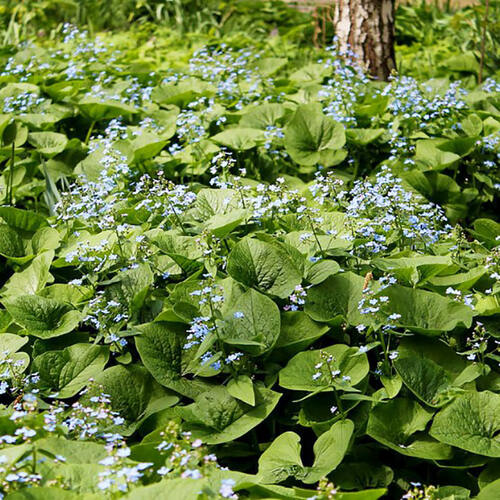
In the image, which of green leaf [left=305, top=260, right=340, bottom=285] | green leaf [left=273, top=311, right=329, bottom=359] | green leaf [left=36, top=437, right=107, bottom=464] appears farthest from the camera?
green leaf [left=305, top=260, right=340, bottom=285]

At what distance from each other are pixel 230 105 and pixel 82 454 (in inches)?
127

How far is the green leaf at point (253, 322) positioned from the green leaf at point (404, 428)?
450 millimetres

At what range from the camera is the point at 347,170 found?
4.54m

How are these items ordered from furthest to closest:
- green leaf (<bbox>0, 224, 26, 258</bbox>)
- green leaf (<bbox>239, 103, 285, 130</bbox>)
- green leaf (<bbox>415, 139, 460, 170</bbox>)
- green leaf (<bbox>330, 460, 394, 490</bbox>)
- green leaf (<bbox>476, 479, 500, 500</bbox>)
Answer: green leaf (<bbox>239, 103, 285, 130</bbox>) < green leaf (<bbox>415, 139, 460, 170</bbox>) < green leaf (<bbox>0, 224, 26, 258</bbox>) < green leaf (<bbox>330, 460, 394, 490</bbox>) < green leaf (<bbox>476, 479, 500, 500</bbox>)

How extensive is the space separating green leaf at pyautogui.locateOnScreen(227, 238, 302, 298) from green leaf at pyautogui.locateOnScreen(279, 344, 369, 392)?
308 mm

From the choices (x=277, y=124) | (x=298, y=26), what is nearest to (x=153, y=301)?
(x=277, y=124)

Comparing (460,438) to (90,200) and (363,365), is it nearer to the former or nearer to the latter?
(363,365)

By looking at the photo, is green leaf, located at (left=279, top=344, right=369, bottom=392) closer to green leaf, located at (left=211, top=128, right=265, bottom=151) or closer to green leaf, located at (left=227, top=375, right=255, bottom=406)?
green leaf, located at (left=227, top=375, right=255, bottom=406)

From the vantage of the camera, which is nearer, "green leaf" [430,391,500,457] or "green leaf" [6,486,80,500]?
"green leaf" [6,486,80,500]

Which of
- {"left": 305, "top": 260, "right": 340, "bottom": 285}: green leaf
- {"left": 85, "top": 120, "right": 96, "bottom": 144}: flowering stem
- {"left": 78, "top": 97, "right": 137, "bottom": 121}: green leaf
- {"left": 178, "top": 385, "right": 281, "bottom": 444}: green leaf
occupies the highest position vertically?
{"left": 78, "top": 97, "right": 137, "bottom": 121}: green leaf

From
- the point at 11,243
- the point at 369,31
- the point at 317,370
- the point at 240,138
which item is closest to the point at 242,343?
the point at 317,370

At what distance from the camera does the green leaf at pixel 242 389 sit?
7.91ft

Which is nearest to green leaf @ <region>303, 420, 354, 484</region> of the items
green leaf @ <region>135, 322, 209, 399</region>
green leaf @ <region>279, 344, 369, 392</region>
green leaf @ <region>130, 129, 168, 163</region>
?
green leaf @ <region>279, 344, 369, 392</region>

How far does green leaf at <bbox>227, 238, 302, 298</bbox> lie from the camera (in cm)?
281
